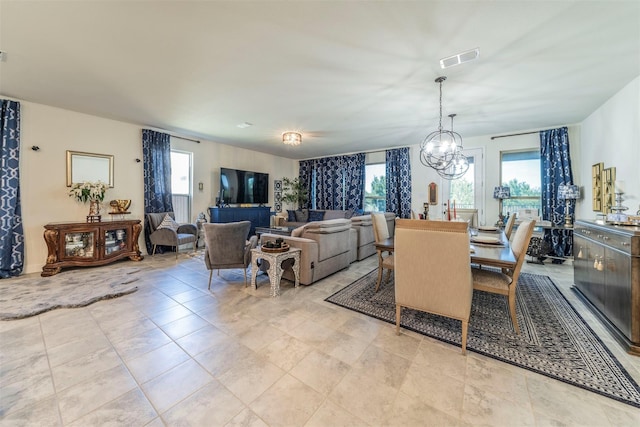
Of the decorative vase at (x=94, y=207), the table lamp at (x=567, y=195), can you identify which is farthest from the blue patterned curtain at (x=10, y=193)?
the table lamp at (x=567, y=195)

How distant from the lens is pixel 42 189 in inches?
153

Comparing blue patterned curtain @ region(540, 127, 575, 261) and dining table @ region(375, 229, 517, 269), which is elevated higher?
blue patterned curtain @ region(540, 127, 575, 261)

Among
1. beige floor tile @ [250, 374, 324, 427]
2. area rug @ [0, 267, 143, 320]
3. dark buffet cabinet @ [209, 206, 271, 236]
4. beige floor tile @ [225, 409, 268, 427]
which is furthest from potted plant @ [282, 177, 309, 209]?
beige floor tile @ [225, 409, 268, 427]

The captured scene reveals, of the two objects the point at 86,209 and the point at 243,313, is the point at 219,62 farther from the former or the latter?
the point at 86,209

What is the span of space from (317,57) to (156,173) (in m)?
4.34

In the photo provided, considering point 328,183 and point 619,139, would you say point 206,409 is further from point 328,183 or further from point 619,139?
point 328,183

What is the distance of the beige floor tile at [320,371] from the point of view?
1.57 meters

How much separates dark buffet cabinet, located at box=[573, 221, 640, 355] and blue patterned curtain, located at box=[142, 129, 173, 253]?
261 inches

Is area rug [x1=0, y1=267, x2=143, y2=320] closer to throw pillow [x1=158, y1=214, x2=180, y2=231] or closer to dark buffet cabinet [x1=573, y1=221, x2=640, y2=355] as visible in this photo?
throw pillow [x1=158, y1=214, x2=180, y2=231]

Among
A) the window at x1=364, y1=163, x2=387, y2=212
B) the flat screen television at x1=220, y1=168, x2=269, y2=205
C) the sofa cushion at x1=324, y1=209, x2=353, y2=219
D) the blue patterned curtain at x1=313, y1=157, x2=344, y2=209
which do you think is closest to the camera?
the flat screen television at x1=220, y1=168, x2=269, y2=205

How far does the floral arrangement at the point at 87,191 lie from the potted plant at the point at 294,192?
4652 mm

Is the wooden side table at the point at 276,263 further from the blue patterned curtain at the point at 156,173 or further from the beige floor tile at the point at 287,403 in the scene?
the blue patterned curtain at the point at 156,173

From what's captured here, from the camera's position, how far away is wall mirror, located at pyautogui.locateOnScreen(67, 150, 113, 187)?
4129mm

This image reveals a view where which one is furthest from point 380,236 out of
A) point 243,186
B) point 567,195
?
point 243,186
